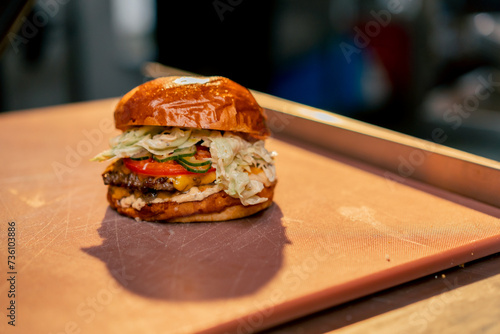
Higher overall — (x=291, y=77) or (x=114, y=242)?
(x=114, y=242)

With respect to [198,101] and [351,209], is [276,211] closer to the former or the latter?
[351,209]

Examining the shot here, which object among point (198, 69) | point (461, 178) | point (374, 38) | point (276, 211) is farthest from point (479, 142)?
point (276, 211)
